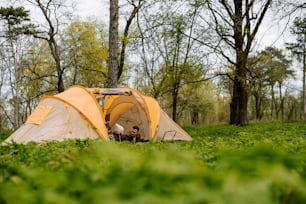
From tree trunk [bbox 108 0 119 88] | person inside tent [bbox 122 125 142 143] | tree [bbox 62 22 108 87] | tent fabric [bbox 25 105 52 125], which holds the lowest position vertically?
person inside tent [bbox 122 125 142 143]

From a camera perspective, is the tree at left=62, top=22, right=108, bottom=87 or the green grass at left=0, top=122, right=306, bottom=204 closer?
the green grass at left=0, top=122, right=306, bottom=204

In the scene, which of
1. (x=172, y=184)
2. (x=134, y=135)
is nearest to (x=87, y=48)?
(x=134, y=135)

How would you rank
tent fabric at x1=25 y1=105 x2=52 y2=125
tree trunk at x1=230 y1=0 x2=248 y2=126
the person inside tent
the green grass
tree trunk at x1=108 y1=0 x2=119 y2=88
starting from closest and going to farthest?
the green grass < tent fabric at x1=25 y1=105 x2=52 y2=125 < the person inside tent < tree trunk at x1=108 y1=0 x2=119 y2=88 < tree trunk at x1=230 y1=0 x2=248 y2=126

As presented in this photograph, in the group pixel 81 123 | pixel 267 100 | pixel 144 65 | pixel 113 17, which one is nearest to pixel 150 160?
pixel 81 123

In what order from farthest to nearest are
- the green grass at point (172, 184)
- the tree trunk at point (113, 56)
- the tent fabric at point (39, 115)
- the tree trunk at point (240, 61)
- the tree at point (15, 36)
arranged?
1. the tree at point (15, 36)
2. the tree trunk at point (240, 61)
3. the tree trunk at point (113, 56)
4. the tent fabric at point (39, 115)
5. the green grass at point (172, 184)

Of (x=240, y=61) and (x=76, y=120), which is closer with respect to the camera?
(x=76, y=120)

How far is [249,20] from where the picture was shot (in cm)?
2055

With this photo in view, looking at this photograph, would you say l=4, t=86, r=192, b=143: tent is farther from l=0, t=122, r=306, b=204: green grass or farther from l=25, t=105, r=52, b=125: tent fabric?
l=0, t=122, r=306, b=204: green grass

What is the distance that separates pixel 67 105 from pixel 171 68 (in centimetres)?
1985

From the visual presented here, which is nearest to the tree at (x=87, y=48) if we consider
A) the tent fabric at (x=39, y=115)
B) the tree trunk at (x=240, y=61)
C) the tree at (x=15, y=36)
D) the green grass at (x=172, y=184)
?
the tree at (x=15, y=36)

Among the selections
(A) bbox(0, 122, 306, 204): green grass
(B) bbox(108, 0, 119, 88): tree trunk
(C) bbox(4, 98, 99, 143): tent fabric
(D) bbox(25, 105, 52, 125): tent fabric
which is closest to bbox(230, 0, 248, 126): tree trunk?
(B) bbox(108, 0, 119, 88): tree trunk

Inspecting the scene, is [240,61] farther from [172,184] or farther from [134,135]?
[172,184]

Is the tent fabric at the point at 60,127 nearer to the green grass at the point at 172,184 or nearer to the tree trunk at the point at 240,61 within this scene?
the green grass at the point at 172,184

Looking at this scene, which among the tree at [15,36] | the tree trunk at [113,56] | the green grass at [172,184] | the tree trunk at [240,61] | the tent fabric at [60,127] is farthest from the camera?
the tree at [15,36]
